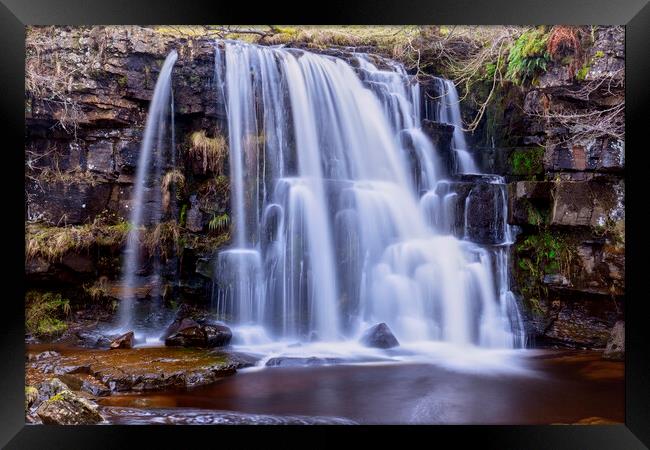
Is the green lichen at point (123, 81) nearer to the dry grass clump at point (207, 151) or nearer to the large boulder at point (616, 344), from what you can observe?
the dry grass clump at point (207, 151)

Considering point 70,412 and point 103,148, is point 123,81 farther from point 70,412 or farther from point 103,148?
point 70,412

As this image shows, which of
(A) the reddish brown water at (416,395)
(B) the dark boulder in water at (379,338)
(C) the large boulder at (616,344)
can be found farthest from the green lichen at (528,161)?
(B) the dark boulder in water at (379,338)

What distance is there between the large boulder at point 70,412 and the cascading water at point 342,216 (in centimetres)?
137

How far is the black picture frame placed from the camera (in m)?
3.66

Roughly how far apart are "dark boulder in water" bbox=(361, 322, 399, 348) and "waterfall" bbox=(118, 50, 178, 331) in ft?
6.61

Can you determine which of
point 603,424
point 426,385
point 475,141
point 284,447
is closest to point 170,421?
point 284,447

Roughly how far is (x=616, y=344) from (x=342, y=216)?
265 centimetres

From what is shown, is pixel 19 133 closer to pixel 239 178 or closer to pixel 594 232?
pixel 239 178

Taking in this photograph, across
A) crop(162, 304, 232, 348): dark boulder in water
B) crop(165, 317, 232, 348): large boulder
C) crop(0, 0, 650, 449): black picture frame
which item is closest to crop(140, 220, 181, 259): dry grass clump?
crop(162, 304, 232, 348): dark boulder in water

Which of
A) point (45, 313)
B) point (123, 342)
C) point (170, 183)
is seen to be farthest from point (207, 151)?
point (45, 313)

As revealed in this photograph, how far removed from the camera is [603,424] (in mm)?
3914

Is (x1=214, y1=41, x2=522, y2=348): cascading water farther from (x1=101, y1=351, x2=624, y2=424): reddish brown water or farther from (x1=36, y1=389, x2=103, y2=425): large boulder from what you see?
(x1=36, y1=389, x2=103, y2=425): large boulder

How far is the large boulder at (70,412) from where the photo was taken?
3.77 meters

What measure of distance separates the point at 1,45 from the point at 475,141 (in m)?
4.22
